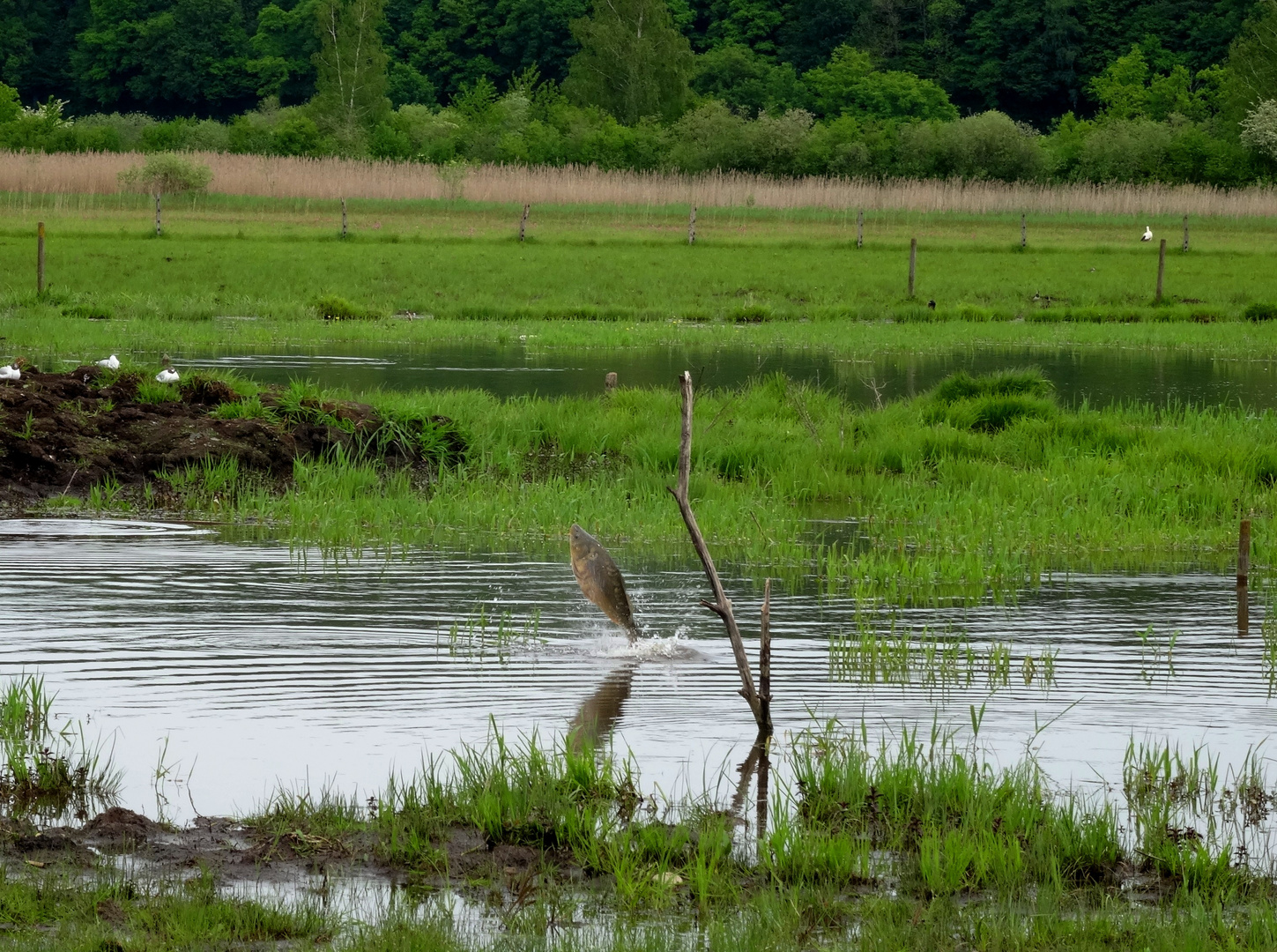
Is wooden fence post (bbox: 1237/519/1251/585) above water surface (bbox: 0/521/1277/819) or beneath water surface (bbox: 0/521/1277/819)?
above

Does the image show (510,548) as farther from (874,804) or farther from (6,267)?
(6,267)

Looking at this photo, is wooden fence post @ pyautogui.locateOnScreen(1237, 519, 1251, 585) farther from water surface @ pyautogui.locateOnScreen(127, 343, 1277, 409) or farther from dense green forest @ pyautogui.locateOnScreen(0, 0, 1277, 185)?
dense green forest @ pyautogui.locateOnScreen(0, 0, 1277, 185)

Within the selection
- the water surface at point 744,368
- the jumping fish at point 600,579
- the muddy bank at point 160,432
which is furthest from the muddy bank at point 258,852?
the water surface at point 744,368

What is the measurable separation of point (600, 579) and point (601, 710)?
3.44 ft

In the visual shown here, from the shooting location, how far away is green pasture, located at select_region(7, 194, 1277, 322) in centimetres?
3619

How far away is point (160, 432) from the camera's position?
48.5 ft

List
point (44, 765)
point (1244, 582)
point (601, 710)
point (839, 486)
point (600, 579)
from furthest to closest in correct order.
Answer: point (839, 486) → point (1244, 582) → point (600, 579) → point (601, 710) → point (44, 765)

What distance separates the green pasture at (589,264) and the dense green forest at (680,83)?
15951mm

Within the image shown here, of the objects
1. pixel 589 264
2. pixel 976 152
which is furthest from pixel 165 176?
pixel 976 152

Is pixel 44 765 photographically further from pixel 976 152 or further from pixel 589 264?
pixel 976 152

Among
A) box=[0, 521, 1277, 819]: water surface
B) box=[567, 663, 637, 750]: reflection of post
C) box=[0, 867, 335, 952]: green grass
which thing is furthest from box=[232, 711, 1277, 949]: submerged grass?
box=[567, 663, 637, 750]: reflection of post

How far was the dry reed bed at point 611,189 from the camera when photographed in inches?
2035

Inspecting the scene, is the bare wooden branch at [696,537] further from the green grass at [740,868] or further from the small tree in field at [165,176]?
the small tree in field at [165,176]

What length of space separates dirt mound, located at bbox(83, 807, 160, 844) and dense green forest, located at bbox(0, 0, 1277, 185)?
60255 millimetres
